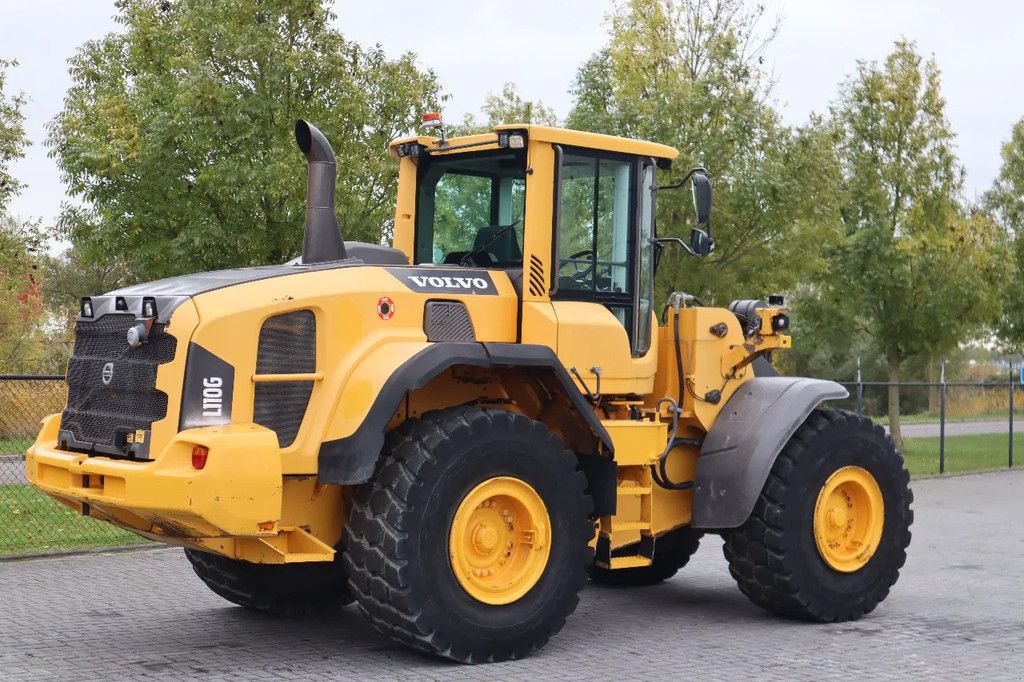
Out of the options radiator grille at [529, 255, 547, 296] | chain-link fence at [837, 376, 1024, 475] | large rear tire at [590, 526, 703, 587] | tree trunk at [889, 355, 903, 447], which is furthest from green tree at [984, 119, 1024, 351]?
radiator grille at [529, 255, 547, 296]

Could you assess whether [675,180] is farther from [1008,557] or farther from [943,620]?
[943,620]

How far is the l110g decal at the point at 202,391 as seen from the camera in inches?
289

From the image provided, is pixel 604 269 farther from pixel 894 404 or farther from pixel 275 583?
pixel 894 404

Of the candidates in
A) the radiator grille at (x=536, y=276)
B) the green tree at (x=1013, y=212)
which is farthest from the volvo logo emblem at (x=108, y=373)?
the green tree at (x=1013, y=212)

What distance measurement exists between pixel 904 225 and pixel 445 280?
19.1m

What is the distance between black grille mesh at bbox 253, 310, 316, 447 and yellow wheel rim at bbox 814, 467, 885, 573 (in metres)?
3.60

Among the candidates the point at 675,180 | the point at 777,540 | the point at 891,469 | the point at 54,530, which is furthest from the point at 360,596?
the point at 675,180

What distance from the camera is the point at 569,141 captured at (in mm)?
8805

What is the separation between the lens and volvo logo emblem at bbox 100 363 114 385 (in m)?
7.86

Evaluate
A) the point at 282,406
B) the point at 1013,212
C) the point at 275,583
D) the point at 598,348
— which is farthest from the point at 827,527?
the point at 1013,212

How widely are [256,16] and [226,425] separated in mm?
10304

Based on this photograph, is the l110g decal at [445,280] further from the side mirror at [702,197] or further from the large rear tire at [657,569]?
the large rear tire at [657,569]

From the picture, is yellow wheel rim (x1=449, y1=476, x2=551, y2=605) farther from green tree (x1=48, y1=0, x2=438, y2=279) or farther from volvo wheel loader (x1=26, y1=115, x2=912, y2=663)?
green tree (x1=48, y1=0, x2=438, y2=279)

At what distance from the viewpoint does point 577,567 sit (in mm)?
8203
